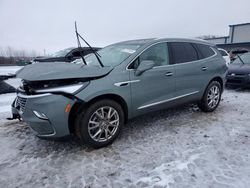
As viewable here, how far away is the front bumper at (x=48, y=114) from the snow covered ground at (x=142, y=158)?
1.45ft

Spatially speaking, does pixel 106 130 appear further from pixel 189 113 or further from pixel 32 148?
pixel 189 113

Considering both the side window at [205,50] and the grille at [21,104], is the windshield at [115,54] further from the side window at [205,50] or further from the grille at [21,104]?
the side window at [205,50]

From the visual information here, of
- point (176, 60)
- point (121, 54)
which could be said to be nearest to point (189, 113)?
point (176, 60)

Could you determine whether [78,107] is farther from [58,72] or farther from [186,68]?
[186,68]

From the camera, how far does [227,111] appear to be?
4.78 metres

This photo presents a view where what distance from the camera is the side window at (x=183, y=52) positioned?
384 cm

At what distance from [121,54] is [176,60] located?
1.17 metres

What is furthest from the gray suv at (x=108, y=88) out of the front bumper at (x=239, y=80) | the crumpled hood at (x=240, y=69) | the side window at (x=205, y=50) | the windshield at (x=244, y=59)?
the windshield at (x=244, y=59)

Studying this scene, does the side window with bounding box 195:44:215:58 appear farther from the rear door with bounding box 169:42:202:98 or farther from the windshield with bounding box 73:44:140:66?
the windshield with bounding box 73:44:140:66

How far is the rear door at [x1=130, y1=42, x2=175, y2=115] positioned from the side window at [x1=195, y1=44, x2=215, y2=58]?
117cm

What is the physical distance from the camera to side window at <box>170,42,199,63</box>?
151 inches

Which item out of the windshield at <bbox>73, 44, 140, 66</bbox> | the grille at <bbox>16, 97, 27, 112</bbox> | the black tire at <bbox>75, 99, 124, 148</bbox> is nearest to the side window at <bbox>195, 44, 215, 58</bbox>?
the windshield at <bbox>73, 44, 140, 66</bbox>

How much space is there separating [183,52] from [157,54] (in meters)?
0.75

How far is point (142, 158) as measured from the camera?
108 inches
